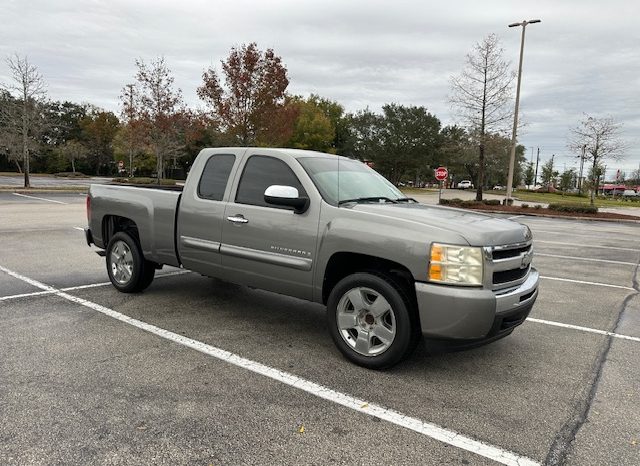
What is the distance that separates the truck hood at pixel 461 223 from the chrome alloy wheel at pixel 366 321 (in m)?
0.67

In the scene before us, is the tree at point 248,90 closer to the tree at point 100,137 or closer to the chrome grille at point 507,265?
the chrome grille at point 507,265

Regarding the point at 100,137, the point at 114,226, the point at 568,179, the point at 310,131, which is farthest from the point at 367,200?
the point at 568,179

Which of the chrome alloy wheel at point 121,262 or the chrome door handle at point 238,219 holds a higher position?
the chrome door handle at point 238,219

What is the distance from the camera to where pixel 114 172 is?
71.6 m

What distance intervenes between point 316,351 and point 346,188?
1.53 meters

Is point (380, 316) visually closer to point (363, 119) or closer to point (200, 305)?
point (200, 305)

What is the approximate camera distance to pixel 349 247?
390 centimetres

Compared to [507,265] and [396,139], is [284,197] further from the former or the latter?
[396,139]

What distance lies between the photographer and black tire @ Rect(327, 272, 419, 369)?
145 inches

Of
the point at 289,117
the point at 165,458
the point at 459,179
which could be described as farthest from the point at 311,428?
the point at 459,179

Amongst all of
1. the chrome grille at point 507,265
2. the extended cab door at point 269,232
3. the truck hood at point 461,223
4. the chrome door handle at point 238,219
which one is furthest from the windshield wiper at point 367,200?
the chrome grille at point 507,265

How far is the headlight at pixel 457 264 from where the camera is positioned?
3488 millimetres

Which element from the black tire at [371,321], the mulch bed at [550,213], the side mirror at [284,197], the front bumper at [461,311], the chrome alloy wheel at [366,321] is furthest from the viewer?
Answer: the mulch bed at [550,213]

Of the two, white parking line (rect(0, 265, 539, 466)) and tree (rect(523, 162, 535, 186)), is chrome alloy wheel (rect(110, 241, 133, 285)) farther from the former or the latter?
tree (rect(523, 162, 535, 186))
